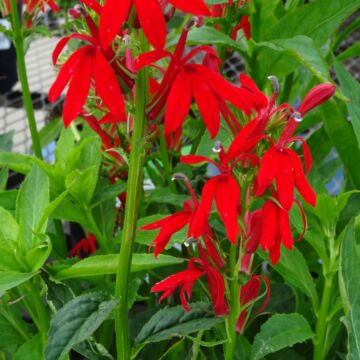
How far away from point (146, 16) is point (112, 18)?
0.06 ft

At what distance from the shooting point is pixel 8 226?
55 cm

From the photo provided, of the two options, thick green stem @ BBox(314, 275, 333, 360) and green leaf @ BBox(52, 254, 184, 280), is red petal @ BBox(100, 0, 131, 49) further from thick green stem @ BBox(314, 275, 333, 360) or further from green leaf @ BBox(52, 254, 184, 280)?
thick green stem @ BBox(314, 275, 333, 360)

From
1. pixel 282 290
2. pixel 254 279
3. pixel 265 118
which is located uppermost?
pixel 265 118

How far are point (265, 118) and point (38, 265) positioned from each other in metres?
0.21

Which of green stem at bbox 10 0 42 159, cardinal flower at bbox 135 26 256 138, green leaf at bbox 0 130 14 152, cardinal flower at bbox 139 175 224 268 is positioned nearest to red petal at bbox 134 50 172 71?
cardinal flower at bbox 135 26 256 138

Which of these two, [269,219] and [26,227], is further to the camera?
[26,227]

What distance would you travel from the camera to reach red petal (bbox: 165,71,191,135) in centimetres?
34

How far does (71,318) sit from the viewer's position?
1.34 feet

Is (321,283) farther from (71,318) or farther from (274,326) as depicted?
(71,318)

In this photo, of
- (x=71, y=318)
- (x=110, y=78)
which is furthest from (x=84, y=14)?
(x=71, y=318)

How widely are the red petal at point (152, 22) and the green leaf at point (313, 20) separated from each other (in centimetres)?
30

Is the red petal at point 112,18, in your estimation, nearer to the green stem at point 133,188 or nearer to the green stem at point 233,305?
the green stem at point 133,188

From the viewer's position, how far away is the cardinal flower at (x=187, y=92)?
0.34 meters

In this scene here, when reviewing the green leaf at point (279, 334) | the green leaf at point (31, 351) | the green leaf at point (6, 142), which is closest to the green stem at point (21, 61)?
the green leaf at point (6, 142)
